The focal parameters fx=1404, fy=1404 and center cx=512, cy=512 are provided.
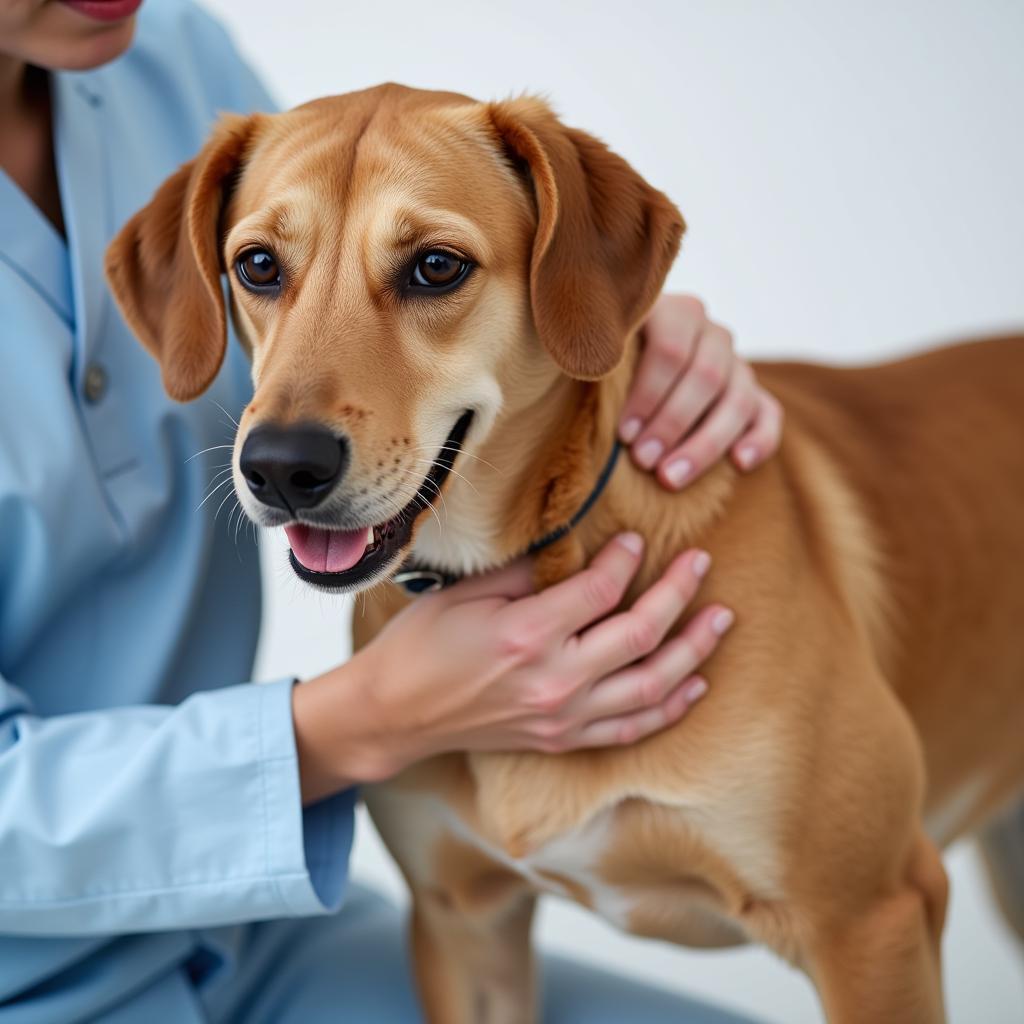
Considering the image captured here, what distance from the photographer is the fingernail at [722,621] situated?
1649 mm

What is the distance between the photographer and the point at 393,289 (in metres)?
1.54

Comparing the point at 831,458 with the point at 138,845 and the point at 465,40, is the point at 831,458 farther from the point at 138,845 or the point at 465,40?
the point at 465,40

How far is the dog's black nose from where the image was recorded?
1384 mm

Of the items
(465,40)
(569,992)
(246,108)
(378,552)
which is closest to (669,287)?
(465,40)

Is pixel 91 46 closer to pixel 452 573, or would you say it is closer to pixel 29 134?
pixel 29 134

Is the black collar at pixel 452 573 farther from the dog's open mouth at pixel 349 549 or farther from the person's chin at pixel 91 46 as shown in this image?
the person's chin at pixel 91 46

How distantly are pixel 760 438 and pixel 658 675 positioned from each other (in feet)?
1.14

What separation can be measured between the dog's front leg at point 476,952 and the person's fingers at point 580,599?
18.5 inches

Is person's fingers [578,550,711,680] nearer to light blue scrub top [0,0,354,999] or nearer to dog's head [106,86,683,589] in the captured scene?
dog's head [106,86,683,589]

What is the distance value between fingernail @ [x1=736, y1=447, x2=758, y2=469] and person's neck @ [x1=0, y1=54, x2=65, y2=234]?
0.98 m

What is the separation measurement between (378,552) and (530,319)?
0.33m

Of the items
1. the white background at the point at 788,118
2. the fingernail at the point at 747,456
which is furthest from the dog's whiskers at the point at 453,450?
the white background at the point at 788,118

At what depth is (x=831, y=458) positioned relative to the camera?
6.48 ft

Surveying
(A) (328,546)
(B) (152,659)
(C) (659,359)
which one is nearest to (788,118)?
(C) (659,359)
